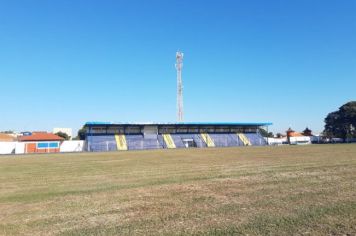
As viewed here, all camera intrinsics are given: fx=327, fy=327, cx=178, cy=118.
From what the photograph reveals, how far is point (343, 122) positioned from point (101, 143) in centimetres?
7347

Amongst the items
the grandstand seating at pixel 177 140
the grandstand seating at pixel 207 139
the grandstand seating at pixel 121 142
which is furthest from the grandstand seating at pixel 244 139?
the grandstand seating at pixel 121 142

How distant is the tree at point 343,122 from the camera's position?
98.1m

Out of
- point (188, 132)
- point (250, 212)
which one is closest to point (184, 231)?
point (250, 212)

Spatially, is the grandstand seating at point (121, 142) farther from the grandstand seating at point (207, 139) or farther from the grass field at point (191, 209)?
the grass field at point (191, 209)

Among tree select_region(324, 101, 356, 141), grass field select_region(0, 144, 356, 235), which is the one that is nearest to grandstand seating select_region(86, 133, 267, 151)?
tree select_region(324, 101, 356, 141)

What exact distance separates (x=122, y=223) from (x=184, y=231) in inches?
57.5

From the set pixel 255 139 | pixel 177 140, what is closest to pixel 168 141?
pixel 177 140

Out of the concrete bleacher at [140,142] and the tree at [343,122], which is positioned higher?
the tree at [343,122]

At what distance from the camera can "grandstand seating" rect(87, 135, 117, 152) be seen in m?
74.0

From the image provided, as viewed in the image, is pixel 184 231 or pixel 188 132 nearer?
pixel 184 231

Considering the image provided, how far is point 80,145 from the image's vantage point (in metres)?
78.3

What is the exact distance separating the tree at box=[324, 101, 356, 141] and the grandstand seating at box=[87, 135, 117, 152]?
69.8 meters

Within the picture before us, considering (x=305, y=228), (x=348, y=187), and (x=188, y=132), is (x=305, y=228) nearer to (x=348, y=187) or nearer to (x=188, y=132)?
(x=348, y=187)

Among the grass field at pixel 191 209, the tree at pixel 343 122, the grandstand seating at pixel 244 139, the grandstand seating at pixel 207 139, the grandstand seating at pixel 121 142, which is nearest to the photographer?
the grass field at pixel 191 209
